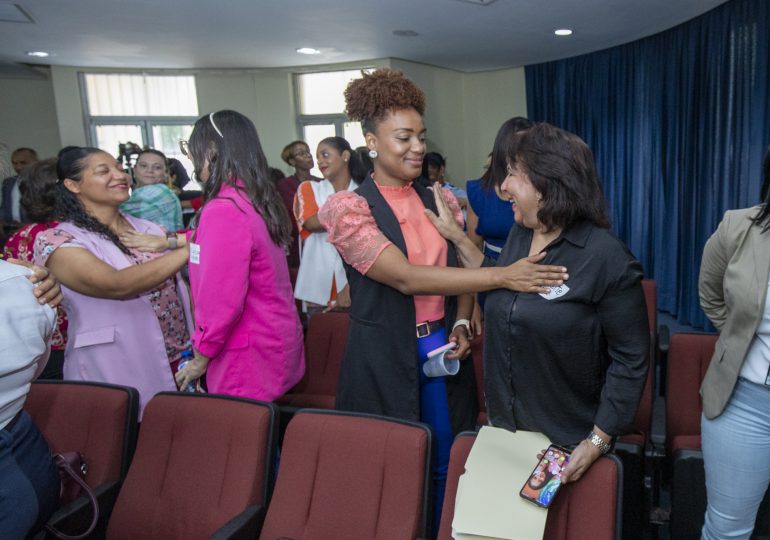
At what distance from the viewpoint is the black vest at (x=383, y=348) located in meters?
1.55

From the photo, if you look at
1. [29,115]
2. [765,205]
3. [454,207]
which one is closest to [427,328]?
[454,207]

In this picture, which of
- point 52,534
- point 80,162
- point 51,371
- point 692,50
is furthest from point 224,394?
point 692,50

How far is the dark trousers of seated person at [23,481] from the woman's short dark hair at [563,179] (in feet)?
4.03

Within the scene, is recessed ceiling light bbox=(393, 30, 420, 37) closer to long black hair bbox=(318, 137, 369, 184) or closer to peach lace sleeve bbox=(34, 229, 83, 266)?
long black hair bbox=(318, 137, 369, 184)

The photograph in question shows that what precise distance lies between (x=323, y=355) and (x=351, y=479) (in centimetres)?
129

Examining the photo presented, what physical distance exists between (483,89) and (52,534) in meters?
7.45

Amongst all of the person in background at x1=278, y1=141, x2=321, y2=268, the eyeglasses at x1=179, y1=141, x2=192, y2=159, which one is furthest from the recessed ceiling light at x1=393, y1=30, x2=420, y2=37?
the eyeglasses at x1=179, y1=141, x2=192, y2=159

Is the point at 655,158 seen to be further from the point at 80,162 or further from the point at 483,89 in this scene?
the point at 80,162

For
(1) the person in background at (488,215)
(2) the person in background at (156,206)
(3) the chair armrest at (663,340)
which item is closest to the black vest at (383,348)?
(1) the person in background at (488,215)

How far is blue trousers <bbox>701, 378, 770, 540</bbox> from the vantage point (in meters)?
1.37

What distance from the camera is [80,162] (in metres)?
1.89

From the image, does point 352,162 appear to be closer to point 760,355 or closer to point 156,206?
point 156,206

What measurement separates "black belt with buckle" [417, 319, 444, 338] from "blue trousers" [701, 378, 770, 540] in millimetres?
768

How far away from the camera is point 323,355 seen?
2703 mm
